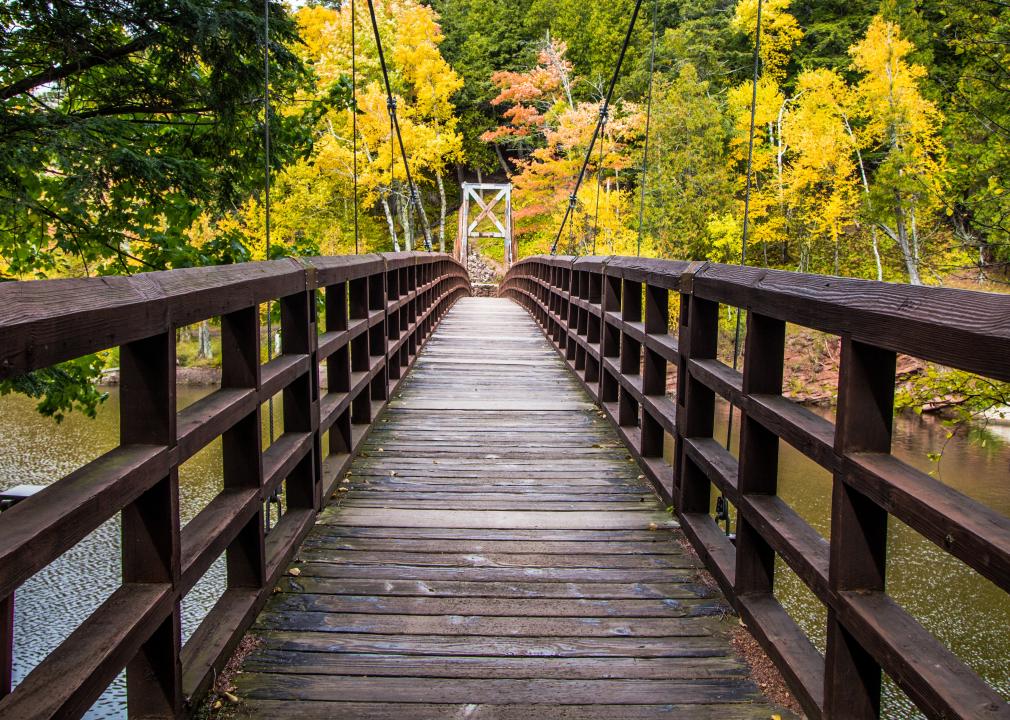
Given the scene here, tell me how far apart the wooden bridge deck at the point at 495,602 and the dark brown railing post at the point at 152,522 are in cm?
28

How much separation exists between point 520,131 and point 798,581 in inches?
974

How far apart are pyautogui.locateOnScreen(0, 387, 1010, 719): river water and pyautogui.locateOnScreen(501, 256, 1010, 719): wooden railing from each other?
5350 millimetres

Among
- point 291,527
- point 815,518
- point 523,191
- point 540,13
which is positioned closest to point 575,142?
point 523,191

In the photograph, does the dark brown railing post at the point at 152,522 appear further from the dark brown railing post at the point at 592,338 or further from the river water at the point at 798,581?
the river water at the point at 798,581

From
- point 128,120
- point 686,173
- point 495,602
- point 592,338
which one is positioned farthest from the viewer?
point 686,173

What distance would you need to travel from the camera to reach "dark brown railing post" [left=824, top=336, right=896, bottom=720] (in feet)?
5.70

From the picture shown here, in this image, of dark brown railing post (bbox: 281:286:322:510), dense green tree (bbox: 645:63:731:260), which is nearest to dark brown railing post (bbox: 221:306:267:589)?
dark brown railing post (bbox: 281:286:322:510)

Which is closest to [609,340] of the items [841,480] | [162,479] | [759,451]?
[759,451]

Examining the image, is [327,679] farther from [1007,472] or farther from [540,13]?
[540,13]

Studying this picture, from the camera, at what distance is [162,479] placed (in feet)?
5.67

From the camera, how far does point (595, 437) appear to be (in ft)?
15.4

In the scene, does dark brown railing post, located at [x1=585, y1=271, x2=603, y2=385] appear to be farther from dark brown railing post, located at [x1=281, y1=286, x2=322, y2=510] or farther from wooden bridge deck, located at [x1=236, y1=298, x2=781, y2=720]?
dark brown railing post, located at [x1=281, y1=286, x2=322, y2=510]

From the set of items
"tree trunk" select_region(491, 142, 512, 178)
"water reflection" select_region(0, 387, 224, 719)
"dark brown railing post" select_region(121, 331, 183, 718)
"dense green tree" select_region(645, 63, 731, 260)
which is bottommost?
"water reflection" select_region(0, 387, 224, 719)

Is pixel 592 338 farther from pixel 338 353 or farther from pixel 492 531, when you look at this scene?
pixel 492 531
